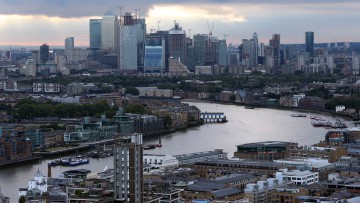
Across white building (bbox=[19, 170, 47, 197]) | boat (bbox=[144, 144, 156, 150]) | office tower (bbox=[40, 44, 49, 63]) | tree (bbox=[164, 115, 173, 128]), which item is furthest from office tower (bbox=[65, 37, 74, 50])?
white building (bbox=[19, 170, 47, 197])

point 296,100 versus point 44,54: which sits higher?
point 44,54

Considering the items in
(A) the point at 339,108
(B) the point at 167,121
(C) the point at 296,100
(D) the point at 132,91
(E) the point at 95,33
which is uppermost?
(E) the point at 95,33

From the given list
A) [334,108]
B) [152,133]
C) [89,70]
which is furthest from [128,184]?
[89,70]

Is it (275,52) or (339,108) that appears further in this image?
(275,52)

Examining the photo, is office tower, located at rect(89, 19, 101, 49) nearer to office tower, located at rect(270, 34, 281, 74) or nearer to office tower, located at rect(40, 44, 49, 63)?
office tower, located at rect(40, 44, 49, 63)

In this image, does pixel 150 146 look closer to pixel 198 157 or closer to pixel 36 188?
pixel 198 157

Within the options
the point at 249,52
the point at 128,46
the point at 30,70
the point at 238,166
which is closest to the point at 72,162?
the point at 238,166

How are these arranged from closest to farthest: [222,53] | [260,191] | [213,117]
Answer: [260,191] < [213,117] < [222,53]
